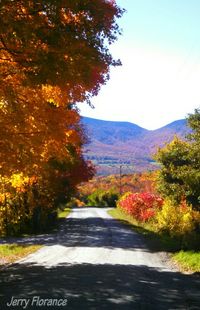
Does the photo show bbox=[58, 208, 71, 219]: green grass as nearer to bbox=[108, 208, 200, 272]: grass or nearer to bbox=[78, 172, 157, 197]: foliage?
bbox=[108, 208, 200, 272]: grass

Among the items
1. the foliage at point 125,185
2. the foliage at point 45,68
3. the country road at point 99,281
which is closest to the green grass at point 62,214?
the foliage at point 125,185

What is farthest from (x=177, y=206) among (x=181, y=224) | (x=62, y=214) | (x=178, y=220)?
(x=62, y=214)

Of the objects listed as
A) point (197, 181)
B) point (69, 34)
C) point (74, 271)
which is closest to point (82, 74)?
point (69, 34)

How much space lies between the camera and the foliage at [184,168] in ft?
59.5

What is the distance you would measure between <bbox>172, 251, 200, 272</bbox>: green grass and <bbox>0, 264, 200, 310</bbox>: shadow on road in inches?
53.0

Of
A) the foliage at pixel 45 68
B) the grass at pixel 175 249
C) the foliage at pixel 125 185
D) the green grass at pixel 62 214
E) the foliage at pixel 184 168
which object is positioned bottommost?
the green grass at pixel 62 214

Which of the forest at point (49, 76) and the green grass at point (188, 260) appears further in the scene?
the green grass at point (188, 260)

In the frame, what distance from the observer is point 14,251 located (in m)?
22.2

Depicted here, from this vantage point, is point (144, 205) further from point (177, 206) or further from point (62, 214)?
point (62, 214)

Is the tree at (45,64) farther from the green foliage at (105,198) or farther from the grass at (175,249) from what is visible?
the green foliage at (105,198)

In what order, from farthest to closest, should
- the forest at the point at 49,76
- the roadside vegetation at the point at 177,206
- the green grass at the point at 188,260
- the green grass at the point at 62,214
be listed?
the green grass at the point at 62,214
the roadside vegetation at the point at 177,206
the green grass at the point at 188,260
the forest at the point at 49,76

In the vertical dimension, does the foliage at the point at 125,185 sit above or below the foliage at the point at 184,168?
below

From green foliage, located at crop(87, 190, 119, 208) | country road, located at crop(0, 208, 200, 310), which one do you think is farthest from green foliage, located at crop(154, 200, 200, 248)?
green foliage, located at crop(87, 190, 119, 208)

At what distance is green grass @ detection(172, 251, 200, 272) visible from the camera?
53.2 feet
